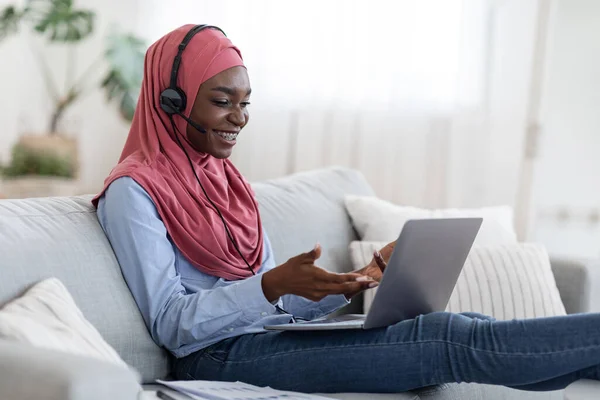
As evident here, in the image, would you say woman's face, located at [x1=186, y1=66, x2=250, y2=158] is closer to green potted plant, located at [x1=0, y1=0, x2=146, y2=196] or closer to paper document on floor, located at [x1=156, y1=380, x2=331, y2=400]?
paper document on floor, located at [x1=156, y1=380, x2=331, y2=400]

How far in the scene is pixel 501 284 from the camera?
6.97 ft

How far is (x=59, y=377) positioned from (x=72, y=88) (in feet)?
11.0

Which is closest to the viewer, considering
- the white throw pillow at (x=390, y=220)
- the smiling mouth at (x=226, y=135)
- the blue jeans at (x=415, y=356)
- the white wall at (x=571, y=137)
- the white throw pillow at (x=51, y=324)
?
the white throw pillow at (x=51, y=324)

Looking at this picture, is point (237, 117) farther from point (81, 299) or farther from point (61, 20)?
point (61, 20)

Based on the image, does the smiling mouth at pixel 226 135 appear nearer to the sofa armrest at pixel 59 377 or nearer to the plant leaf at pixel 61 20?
the sofa armrest at pixel 59 377

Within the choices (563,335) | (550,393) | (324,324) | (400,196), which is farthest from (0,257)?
(400,196)

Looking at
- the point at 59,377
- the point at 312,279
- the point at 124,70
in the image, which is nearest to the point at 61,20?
the point at 124,70

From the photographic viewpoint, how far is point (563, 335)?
143 cm

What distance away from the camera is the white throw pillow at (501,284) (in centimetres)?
210

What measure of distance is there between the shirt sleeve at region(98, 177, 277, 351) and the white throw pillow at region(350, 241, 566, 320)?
0.59 m

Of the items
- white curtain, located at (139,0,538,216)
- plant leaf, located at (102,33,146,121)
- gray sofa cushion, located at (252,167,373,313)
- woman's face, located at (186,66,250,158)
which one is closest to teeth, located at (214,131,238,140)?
woman's face, located at (186,66,250,158)

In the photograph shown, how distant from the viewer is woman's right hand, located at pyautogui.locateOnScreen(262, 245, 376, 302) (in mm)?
1489

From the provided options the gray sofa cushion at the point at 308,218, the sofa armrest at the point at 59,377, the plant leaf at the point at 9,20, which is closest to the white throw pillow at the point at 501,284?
the gray sofa cushion at the point at 308,218

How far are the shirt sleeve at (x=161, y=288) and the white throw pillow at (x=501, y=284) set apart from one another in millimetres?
592
